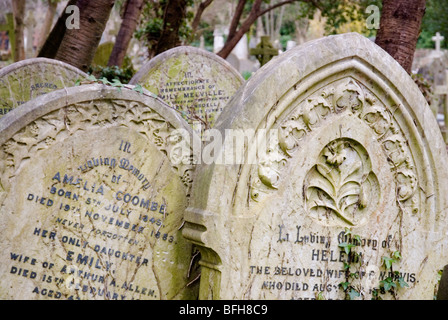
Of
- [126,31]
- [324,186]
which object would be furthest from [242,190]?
[126,31]

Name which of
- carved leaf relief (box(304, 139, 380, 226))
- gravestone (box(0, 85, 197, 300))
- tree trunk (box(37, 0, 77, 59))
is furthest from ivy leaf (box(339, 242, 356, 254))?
tree trunk (box(37, 0, 77, 59))

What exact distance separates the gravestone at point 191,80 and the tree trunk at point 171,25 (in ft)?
10.6

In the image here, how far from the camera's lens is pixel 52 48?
8477mm

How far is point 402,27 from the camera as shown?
19.7 ft

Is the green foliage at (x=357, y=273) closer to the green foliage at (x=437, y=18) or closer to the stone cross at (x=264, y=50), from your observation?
the stone cross at (x=264, y=50)

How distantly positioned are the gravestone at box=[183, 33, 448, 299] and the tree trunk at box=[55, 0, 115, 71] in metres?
3.70

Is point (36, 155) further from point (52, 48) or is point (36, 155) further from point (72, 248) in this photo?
point (52, 48)

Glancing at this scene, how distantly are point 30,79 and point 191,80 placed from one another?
2.02m

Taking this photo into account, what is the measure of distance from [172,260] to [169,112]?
107 cm

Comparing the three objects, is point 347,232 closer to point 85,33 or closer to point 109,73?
point 85,33

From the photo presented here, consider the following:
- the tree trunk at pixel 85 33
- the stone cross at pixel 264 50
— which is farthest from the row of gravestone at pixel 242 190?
the stone cross at pixel 264 50

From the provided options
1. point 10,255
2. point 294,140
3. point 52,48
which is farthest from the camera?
point 52,48

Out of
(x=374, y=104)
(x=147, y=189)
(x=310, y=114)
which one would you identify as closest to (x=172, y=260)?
(x=147, y=189)

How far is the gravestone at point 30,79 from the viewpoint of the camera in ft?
19.6
